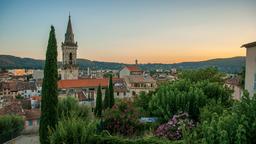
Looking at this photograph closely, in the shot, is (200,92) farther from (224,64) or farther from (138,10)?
(224,64)

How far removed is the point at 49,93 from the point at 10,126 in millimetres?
12810

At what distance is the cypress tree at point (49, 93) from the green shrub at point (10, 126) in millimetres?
10345

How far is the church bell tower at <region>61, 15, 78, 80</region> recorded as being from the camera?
66.8 metres

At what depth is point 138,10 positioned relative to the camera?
17.9 m

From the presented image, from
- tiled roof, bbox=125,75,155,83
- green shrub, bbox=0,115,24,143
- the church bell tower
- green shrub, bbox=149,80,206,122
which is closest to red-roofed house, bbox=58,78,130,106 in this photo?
tiled roof, bbox=125,75,155,83

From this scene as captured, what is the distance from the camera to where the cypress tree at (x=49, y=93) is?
14172 millimetres

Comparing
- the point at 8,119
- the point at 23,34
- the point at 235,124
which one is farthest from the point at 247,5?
the point at 23,34

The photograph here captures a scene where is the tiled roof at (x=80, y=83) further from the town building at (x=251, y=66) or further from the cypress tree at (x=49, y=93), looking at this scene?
the town building at (x=251, y=66)

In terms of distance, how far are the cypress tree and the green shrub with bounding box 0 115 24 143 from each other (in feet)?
33.9

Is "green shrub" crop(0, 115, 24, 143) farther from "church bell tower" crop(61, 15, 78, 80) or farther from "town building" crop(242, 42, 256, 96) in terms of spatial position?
"church bell tower" crop(61, 15, 78, 80)

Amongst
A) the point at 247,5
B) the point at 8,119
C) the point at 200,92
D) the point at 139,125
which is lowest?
the point at 8,119

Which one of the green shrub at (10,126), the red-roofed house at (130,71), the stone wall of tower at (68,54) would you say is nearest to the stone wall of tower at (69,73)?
the stone wall of tower at (68,54)

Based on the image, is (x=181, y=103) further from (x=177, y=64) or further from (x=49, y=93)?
(x=177, y=64)

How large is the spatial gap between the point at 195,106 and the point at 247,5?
199 inches
